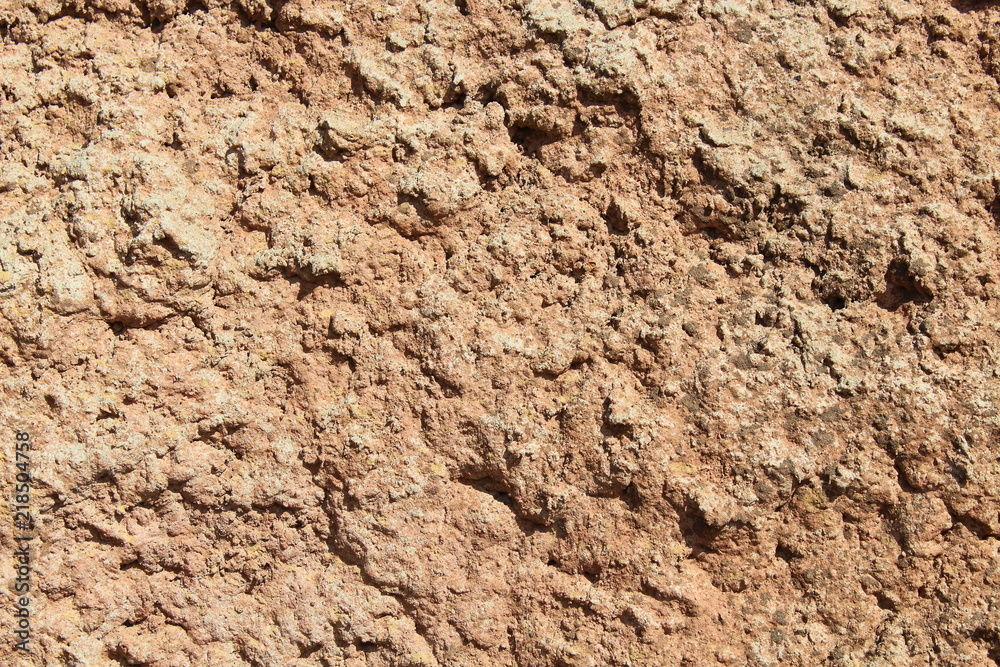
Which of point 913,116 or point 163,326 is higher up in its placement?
point 913,116

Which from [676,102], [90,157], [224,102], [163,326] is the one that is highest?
[676,102]

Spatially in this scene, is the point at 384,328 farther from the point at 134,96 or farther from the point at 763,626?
the point at 763,626

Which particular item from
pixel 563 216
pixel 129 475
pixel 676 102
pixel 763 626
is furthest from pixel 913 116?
pixel 129 475

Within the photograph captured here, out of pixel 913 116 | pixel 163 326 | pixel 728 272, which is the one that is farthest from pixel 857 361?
pixel 163 326

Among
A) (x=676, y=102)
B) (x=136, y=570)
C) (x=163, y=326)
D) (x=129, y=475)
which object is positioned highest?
(x=676, y=102)

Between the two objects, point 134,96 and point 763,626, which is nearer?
point 763,626

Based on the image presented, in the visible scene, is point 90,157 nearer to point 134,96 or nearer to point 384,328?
point 134,96
